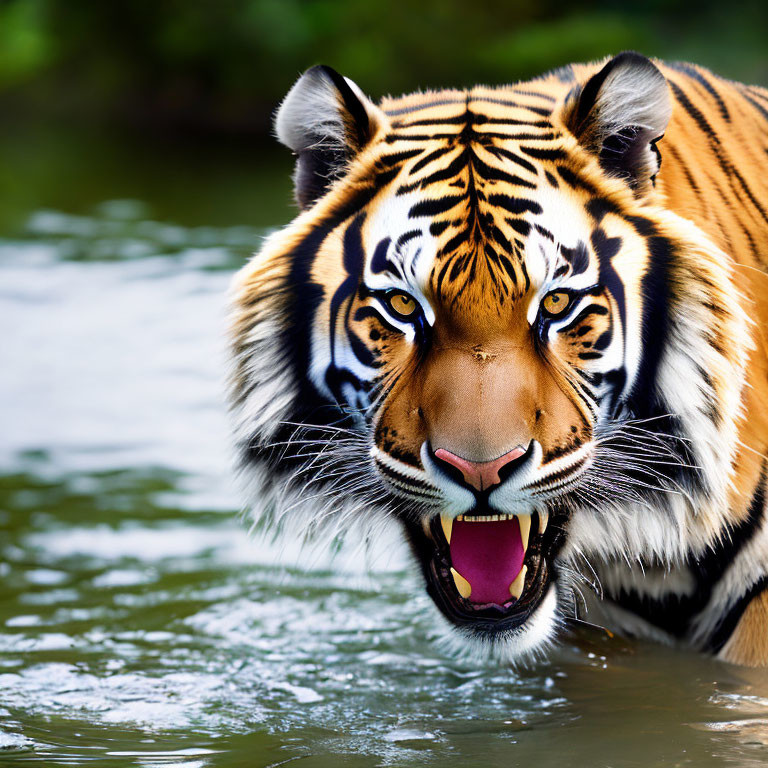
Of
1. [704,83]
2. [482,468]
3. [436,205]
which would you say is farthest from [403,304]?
[704,83]

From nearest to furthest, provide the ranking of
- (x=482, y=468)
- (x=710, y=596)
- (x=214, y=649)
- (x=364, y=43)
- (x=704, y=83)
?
(x=482, y=468) < (x=710, y=596) < (x=704, y=83) < (x=214, y=649) < (x=364, y=43)

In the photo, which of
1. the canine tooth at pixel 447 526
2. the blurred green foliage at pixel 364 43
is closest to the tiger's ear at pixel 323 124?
the canine tooth at pixel 447 526

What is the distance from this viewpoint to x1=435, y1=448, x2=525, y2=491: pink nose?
6.97 ft

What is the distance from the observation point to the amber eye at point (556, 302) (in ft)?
7.65

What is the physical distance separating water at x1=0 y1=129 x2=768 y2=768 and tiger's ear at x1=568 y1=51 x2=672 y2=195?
91cm

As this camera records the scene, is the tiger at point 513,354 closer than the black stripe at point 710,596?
Yes

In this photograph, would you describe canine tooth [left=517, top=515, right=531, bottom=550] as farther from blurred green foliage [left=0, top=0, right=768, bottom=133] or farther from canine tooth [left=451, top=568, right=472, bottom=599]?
blurred green foliage [left=0, top=0, right=768, bottom=133]

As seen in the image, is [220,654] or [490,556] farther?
[220,654]

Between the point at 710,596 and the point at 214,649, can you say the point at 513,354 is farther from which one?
the point at 214,649

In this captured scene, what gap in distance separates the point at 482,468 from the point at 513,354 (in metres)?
0.24

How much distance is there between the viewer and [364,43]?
20.4 m

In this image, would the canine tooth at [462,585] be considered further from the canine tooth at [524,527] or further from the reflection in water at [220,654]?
the reflection in water at [220,654]

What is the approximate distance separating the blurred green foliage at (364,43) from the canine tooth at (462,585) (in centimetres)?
1631

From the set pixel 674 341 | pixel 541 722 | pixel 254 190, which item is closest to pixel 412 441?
pixel 674 341
